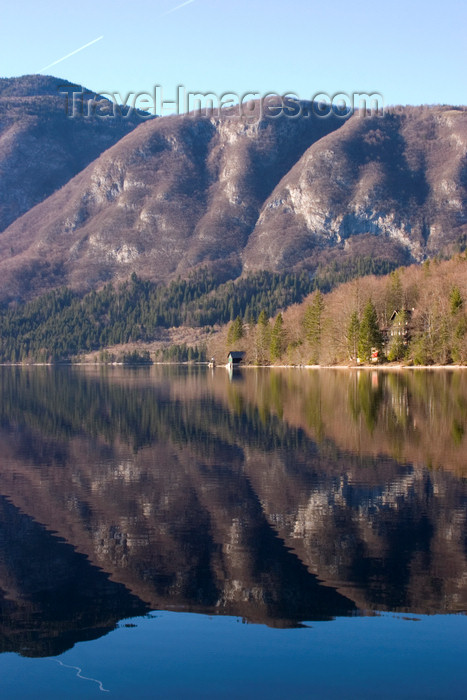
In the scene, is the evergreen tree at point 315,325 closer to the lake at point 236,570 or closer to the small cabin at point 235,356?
the small cabin at point 235,356

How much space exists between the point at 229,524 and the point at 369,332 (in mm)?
108058

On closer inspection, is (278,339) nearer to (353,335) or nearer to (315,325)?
(315,325)

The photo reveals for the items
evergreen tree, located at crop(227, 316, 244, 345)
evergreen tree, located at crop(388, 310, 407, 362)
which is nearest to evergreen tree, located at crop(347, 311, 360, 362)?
evergreen tree, located at crop(388, 310, 407, 362)

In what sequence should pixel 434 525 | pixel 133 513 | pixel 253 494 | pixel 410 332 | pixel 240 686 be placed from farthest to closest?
pixel 410 332 < pixel 253 494 < pixel 133 513 < pixel 434 525 < pixel 240 686

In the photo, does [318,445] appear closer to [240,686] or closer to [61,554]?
[61,554]

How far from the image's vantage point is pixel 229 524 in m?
20.3

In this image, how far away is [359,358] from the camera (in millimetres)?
132000

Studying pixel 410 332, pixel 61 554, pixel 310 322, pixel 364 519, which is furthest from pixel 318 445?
pixel 310 322

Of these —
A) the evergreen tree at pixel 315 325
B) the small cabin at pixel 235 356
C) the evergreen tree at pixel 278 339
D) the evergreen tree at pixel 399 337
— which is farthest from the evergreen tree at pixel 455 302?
the small cabin at pixel 235 356

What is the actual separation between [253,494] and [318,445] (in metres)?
10.4

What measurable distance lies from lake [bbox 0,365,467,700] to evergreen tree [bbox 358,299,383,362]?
302 feet

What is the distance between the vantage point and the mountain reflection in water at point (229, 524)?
1484 centimetres

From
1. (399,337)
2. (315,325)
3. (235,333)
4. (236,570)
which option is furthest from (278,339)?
(236,570)

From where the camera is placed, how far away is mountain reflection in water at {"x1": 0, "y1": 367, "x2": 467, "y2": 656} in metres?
14.8
